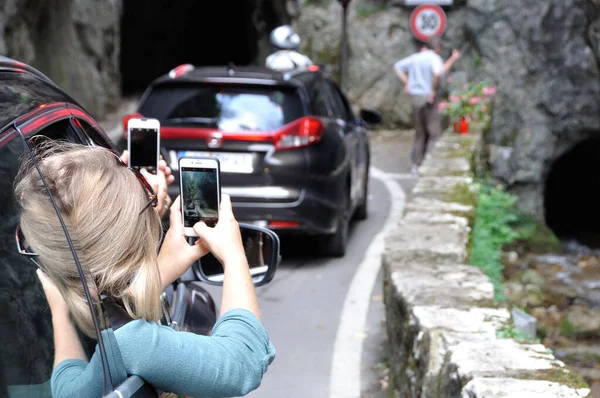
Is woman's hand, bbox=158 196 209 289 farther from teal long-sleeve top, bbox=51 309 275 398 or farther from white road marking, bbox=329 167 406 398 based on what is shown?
white road marking, bbox=329 167 406 398

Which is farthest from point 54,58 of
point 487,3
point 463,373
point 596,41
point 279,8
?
point 463,373

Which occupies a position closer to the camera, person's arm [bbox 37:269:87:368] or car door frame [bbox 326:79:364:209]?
person's arm [bbox 37:269:87:368]

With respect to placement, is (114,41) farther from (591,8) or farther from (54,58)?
(591,8)

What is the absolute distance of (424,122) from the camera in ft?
49.8

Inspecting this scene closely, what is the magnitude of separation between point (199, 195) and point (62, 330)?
445 mm

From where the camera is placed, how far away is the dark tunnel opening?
98.2ft

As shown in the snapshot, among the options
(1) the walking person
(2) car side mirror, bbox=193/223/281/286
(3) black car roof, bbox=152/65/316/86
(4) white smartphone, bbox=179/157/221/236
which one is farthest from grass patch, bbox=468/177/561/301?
Answer: (4) white smartphone, bbox=179/157/221/236

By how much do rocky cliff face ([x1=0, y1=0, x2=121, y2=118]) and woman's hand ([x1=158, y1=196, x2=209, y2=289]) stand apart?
17.9 metres

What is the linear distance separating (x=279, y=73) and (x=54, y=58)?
47.6 ft

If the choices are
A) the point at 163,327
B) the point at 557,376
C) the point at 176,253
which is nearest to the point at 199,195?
the point at 176,253

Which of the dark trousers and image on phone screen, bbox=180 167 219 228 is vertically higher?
image on phone screen, bbox=180 167 219 228

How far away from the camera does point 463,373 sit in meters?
3.38

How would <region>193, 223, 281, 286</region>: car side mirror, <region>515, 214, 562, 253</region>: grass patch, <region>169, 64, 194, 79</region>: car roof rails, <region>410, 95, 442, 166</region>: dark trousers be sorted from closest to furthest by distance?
<region>193, 223, 281, 286</region>: car side mirror → <region>169, 64, 194, 79</region>: car roof rails → <region>410, 95, 442, 166</region>: dark trousers → <region>515, 214, 562, 253</region>: grass patch

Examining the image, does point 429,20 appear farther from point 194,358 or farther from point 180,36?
point 180,36
